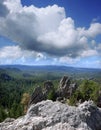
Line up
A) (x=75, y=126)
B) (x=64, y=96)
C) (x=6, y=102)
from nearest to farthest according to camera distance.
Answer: (x=75, y=126) → (x=64, y=96) → (x=6, y=102)

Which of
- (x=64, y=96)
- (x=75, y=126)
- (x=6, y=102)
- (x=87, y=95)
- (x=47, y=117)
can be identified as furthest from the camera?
(x=6, y=102)

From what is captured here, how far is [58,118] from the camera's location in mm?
21391

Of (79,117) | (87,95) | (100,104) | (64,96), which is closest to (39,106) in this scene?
(79,117)

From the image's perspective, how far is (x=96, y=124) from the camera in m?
23.7

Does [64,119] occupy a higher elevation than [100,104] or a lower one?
higher

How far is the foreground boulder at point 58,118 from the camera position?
20062mm

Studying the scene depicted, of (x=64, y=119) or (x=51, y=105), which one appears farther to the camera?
(x=51, y=105)

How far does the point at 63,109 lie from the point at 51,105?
66.2 inches

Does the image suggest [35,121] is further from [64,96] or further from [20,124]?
[64,96]

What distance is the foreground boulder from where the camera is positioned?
65.8 ft

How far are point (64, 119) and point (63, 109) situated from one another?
5.43 feet

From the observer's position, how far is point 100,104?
9344 centimetres

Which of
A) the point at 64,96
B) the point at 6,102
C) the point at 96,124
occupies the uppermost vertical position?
the point at 96,124

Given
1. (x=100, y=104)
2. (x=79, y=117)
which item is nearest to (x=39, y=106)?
(x=79, y=117)
